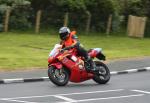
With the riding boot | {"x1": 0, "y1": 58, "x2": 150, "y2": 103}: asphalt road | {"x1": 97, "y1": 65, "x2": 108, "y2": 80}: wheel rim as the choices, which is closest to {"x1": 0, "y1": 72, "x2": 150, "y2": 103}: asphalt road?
{"x1": 0, "y1": 58, "x2": 150, "y2": 103}: asphalt road

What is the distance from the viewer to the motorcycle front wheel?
1609 cm

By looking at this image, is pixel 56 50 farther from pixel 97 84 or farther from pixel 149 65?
pixel 149 65

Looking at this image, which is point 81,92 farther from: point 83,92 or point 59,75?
point 59,75

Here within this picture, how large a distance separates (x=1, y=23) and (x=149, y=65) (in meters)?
12.2

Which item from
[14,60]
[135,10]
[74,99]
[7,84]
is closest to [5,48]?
[14,60]

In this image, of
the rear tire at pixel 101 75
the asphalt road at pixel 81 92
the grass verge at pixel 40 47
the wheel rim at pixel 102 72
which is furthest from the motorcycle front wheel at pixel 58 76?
the grass verge at pixel 40 47

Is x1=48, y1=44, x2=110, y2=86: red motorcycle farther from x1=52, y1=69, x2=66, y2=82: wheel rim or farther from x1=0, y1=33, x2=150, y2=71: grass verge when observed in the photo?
x1=0, y1=33, x2=150, y2=71: grass verge

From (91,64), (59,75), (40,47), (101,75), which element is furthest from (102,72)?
(40,47)

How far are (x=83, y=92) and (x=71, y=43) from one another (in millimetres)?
1993

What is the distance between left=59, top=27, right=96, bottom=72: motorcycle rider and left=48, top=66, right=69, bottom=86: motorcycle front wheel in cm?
66

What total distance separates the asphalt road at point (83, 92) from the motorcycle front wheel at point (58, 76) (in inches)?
6.6

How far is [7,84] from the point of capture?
16.9 metres

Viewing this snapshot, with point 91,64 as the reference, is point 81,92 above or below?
below

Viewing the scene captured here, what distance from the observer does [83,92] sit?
15.0m
